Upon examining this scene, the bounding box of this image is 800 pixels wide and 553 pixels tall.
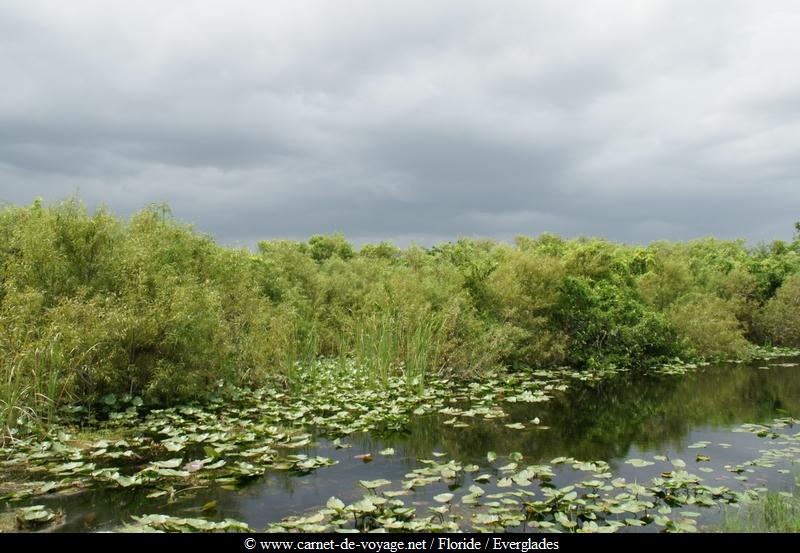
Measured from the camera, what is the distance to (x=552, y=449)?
7.84 meters

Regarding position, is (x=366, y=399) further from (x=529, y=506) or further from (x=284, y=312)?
(x=529, y=506)

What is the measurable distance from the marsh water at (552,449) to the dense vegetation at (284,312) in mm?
2627

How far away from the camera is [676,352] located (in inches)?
686

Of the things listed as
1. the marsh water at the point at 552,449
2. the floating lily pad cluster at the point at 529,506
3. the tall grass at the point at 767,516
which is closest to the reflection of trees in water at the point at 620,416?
the marsh water at the point at 552,449

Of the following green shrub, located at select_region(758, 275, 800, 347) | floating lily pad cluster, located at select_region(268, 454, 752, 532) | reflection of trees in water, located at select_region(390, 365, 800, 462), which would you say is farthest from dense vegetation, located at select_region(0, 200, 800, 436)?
floating lily pad cluster, located at select_region(268, 454, 752, 532)

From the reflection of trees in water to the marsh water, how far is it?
0.02 metres

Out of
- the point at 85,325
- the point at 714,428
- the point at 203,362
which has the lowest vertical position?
the point at 714,428

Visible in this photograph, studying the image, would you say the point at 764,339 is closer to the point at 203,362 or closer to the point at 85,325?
the point at 203,362

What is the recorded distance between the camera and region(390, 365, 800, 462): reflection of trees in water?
316 inches

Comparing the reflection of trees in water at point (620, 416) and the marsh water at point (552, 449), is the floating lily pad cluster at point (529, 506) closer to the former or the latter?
the marsh water at point (552, 449)

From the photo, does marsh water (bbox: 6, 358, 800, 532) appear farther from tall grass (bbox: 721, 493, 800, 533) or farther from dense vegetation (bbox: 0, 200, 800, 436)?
dense vegetation (bbox: 0, 200, 800, 436)

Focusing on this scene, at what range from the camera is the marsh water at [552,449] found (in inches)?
223
